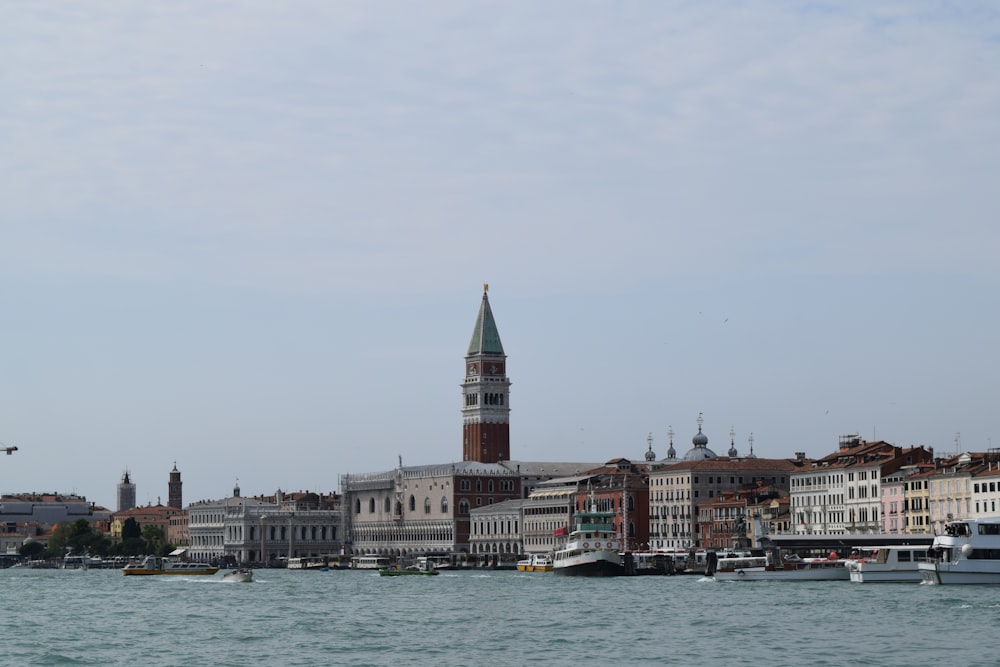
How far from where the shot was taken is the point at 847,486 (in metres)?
Answer: 106

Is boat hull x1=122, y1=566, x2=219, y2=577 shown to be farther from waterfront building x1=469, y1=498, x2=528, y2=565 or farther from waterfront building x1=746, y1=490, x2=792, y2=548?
waterfront building x1=746, y1=490, x2=792, y2=548

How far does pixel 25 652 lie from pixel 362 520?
4747 inches

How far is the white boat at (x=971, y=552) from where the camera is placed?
64625 millimetres

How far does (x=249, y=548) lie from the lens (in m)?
167

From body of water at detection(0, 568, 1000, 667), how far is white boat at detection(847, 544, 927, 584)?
1005 millimetres

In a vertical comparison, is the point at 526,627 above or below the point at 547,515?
below

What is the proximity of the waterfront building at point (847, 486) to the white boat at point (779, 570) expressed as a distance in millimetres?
18847

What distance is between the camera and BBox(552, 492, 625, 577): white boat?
3568 inches

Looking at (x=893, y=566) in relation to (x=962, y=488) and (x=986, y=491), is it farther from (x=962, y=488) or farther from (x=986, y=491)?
(x=962, y=488)

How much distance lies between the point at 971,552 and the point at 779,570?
57.1 ft

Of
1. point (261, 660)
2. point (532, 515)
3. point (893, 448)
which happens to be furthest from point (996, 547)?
point (532, 515)

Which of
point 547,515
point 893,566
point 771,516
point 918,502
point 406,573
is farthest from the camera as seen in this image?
point 547,515

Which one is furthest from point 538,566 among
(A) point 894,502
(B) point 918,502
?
(B) point 918,502

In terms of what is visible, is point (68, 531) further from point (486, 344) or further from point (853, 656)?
point (853, 656)
